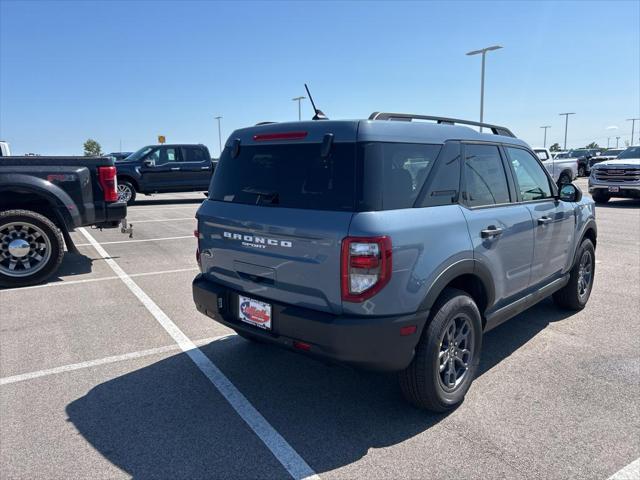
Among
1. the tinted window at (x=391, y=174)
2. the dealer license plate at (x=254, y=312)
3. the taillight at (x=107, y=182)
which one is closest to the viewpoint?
the tinted window at (x=391, y=174)

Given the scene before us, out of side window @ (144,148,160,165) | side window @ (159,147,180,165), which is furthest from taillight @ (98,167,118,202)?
side window @ (159,147,180,165)

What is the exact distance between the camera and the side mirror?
4668 mm

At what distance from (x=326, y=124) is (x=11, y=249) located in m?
5.20

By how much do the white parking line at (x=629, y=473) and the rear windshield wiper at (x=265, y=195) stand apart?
2420mm

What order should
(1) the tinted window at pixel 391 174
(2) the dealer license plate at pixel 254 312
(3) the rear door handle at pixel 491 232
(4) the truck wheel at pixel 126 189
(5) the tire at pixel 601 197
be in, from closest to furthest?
(1) the tinted window at pixel 391 174 < (2) the dealer license plate at pixel 254 312 < (3) the rear door handle at pixel 491 232 < (4) the truck wheel at pixel 126 189 < (5) the tire at pixel 601 197

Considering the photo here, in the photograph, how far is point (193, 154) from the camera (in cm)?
1741

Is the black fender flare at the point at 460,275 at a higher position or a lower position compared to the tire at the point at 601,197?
higher

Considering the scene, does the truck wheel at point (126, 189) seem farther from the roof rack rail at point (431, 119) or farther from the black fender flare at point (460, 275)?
the black fender flare at point (460, 275)

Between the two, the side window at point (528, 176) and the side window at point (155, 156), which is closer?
the side window at point (528, 176)

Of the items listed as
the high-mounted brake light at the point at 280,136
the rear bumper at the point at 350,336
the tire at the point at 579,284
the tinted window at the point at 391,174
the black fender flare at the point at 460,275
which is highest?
the high-mounted brake light at the point at 280,136

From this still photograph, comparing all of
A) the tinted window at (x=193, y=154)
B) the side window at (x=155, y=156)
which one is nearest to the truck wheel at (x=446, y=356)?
the side window at (x=155, y=156)

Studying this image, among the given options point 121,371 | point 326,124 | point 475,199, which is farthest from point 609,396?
point 121,371

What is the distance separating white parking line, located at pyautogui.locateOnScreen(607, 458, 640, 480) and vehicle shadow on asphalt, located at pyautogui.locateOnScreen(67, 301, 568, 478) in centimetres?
98

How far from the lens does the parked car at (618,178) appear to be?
1522 cm
